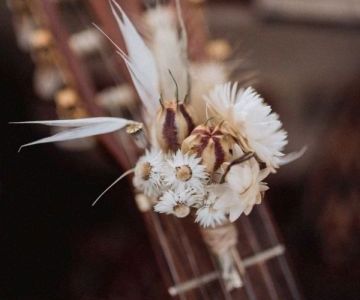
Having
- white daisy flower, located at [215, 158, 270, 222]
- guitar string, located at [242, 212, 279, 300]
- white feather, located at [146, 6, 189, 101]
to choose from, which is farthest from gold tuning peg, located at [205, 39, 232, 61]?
white daisy flower, located at [215, 158, 270, 222]

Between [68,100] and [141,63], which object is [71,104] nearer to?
[68,100]

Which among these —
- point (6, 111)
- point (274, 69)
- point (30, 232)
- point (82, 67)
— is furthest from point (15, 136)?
point (274, 69)

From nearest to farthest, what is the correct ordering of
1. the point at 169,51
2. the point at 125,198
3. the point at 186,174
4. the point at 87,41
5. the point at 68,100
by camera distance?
the point at 186,174
the point at 169,51
the point at 68,100
the point at 87,41
the point at 125,198

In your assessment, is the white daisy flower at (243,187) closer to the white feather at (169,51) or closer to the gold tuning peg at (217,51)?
the white feather at (169,51)

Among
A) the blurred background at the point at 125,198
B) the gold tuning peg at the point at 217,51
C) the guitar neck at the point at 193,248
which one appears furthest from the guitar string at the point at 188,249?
the gold tuning peg at the point at 217,51

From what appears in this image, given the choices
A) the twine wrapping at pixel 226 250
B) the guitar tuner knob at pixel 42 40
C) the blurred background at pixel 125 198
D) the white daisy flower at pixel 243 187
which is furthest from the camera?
the blurred background at pixel 125 198

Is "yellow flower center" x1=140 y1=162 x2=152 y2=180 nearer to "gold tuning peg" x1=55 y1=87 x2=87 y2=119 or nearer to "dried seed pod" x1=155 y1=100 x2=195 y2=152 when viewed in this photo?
"dried seed pod" x1=155 y1=100 x2=195 y2=152

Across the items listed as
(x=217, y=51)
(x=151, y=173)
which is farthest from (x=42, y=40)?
(x=151, y=173)
